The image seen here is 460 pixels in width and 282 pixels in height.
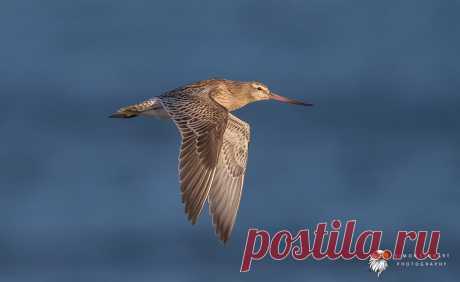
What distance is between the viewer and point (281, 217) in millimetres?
22469

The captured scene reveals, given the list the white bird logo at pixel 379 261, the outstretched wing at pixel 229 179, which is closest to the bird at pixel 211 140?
the outstretched wing at pixel 229 179

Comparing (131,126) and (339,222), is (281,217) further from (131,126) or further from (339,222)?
(131,126)

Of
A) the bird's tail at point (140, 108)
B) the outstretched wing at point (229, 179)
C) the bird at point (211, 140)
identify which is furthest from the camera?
the bird's tail at point (140, 108)

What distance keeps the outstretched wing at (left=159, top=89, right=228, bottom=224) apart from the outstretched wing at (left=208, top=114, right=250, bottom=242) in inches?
33.4

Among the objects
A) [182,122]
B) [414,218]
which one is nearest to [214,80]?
[182,122]

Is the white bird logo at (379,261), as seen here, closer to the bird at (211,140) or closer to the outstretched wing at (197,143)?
the bird at (211,140)

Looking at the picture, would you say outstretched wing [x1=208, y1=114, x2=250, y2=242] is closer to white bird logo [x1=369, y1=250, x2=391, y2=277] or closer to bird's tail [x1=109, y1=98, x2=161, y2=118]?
bird's tail [x1=109, y1=98, x2=161, y2=118]

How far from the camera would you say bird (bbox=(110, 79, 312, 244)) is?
15434mm

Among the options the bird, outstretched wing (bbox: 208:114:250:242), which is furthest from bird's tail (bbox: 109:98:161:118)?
outstretched wing (bbox: 208:114:250:242)

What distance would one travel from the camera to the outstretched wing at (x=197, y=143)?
15.3 metres

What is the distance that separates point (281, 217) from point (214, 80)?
15.8ft

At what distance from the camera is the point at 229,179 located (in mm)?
17219

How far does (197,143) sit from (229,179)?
5.30 ft

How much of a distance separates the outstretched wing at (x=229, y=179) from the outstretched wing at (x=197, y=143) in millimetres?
849
